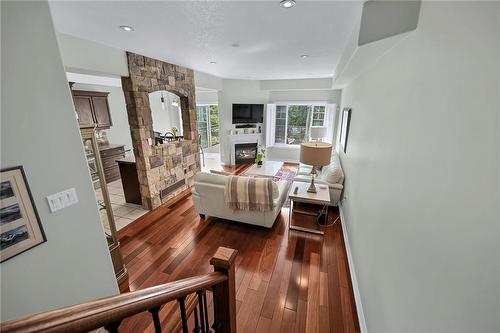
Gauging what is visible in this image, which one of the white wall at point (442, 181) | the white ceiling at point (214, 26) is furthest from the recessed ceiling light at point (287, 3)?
the white wall at point (442, 181)

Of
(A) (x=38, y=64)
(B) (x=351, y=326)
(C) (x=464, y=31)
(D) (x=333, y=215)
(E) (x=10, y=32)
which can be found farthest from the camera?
(D) (x=333, y=215)

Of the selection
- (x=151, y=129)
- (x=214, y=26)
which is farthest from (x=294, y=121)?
(x=214, y=26)

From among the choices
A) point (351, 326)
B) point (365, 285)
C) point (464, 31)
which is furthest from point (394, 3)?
point (351, 326)

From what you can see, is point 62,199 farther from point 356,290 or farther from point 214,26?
point 356,290

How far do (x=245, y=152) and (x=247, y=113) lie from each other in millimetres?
1295

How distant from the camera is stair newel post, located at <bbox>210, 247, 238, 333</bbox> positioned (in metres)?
1.04

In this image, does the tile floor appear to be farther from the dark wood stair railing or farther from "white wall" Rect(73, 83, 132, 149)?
the dark wood stair railing

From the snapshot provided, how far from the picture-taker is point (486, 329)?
64 centimetres

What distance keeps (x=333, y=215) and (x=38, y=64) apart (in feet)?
12.9

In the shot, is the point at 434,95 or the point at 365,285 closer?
the point at 434,95

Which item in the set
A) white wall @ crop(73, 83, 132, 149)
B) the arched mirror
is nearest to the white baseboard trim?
white wall @ crop(73, 83, 132, 149)

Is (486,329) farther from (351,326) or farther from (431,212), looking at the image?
(351,326)

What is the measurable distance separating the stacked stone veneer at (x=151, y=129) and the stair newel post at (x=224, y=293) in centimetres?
307

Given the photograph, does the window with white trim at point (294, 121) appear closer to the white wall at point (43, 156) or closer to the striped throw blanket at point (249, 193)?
the striped throw blanket at point (249, 193)
